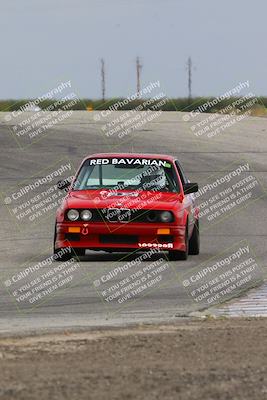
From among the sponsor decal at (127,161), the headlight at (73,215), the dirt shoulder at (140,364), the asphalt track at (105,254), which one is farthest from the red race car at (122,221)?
the dirt shoulder at (140,364)

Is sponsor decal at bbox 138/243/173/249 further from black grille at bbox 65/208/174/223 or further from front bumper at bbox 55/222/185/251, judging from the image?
black grille at bbox 65/208/174/223

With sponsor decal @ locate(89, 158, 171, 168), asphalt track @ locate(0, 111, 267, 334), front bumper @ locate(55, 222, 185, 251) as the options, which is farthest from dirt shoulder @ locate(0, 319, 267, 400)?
sponsor decal @ locate(89, 158, 171, 168)

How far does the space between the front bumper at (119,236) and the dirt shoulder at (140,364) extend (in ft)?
21.2

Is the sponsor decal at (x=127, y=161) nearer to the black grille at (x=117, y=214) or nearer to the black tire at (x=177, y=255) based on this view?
the black grille at (x=117, y=214)

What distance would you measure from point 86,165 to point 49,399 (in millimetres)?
11373

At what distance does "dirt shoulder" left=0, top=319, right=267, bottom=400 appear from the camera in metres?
7.23

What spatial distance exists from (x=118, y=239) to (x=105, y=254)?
1487mm

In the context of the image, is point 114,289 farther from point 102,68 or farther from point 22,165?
point 102,68

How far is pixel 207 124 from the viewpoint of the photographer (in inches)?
1657

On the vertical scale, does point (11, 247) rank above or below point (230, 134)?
above

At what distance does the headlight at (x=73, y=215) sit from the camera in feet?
55.2

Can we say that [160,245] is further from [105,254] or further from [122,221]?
[105,254]

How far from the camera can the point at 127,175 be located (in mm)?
18062

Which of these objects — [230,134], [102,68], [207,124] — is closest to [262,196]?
[230,134]
